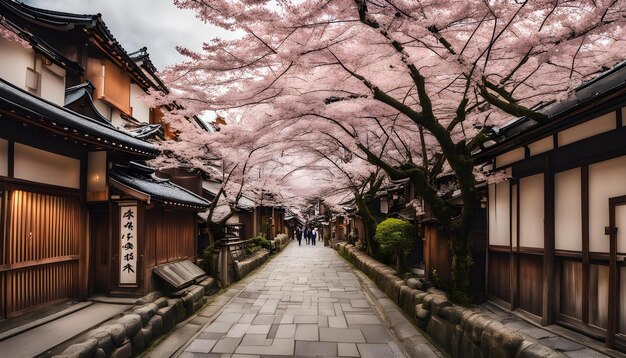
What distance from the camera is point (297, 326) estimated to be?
10375 mm

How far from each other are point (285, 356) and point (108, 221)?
20.2 ft

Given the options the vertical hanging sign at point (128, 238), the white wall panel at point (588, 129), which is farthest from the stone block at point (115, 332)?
the white wall panel at point (588, 129)

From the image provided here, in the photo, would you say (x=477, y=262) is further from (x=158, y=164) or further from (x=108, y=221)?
(x=158, y=164)

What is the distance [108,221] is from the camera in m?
10.3

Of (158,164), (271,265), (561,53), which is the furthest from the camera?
(271,265)

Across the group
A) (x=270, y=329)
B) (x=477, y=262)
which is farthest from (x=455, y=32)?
(x=270, y=329)

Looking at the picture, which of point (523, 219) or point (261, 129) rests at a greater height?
point (261, 129)

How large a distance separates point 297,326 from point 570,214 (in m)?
7.14

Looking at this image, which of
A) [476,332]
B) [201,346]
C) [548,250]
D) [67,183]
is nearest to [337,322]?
[201,346]

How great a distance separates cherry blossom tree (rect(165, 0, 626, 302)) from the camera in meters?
6.74

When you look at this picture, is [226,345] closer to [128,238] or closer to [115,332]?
[115,332]

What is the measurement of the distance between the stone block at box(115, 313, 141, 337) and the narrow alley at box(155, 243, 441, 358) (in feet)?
2.41

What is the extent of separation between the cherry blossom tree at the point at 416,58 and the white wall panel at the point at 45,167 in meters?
3.25

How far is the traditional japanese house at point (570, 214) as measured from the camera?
582 centimetres
